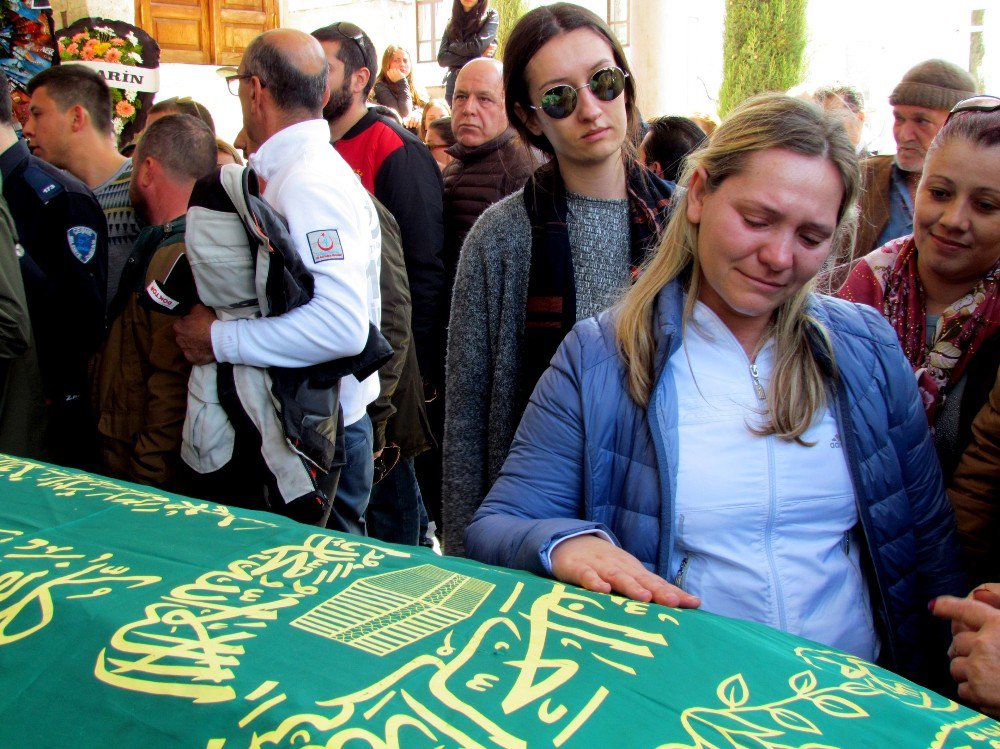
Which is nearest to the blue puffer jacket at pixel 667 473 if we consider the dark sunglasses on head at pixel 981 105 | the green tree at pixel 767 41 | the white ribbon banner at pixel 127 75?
the dark sunglasses on head at pixel 981 105

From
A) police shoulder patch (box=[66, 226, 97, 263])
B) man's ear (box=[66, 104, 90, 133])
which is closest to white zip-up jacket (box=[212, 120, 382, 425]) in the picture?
police shoulder patch (box=[66, 226, 97, 263])

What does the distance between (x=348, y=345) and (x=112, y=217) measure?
69.1 inches

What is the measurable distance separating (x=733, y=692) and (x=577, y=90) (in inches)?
70.2

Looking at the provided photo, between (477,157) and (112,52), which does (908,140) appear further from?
(112,52)

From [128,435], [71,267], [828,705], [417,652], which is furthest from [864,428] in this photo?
[71,267]

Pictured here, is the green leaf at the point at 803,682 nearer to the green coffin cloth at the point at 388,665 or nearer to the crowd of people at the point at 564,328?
the green coffin cloth at the point at 388,665

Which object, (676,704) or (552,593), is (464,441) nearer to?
(552,593)

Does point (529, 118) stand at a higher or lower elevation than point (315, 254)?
higher

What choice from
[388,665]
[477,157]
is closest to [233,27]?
[477,157]

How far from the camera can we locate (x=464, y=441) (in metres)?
2.59

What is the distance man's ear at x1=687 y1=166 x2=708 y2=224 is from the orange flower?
203 inches

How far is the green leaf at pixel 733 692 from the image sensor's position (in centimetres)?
112

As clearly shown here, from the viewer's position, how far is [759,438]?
5.52ft

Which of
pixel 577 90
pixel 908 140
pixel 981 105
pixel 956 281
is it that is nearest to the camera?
pixel 981 105
